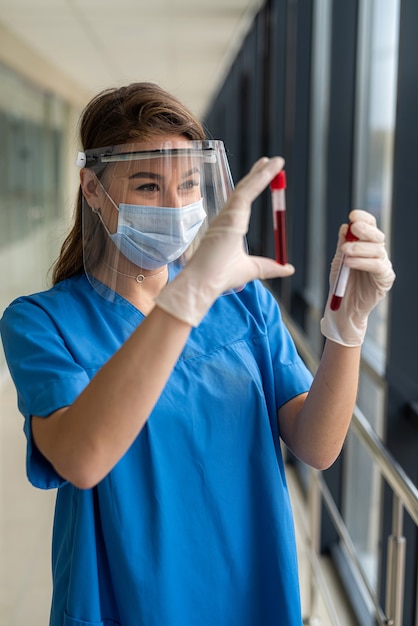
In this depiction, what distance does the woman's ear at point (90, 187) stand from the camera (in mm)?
1149

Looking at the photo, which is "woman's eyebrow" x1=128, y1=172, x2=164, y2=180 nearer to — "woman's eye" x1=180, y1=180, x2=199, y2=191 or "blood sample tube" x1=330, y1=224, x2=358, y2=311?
"woman's eye" x1=180, y1=180, x2=199, y2=191

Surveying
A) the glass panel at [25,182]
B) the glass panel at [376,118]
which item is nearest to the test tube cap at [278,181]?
the glass panel at [376,118]

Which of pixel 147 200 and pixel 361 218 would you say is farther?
pixel 147 200

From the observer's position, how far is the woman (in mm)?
1067

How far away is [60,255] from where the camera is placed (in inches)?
50.4

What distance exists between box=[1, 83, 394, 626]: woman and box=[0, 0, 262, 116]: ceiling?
225 cm

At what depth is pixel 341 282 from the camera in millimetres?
1004

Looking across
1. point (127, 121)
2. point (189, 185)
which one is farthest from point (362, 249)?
point (127, 121)

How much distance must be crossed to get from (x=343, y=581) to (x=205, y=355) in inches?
83.9

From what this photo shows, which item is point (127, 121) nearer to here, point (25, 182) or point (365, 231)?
point (365, 231)

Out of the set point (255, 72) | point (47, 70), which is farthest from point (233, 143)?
point (255, 72)

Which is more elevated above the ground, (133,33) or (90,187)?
(133,33)

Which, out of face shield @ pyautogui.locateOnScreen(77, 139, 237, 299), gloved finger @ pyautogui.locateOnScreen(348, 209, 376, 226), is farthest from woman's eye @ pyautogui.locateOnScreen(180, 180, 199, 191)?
gloved finger @ pyautogui.locateOnScreen(348, 209, 376, 226)

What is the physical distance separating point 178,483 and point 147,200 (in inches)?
15.7
